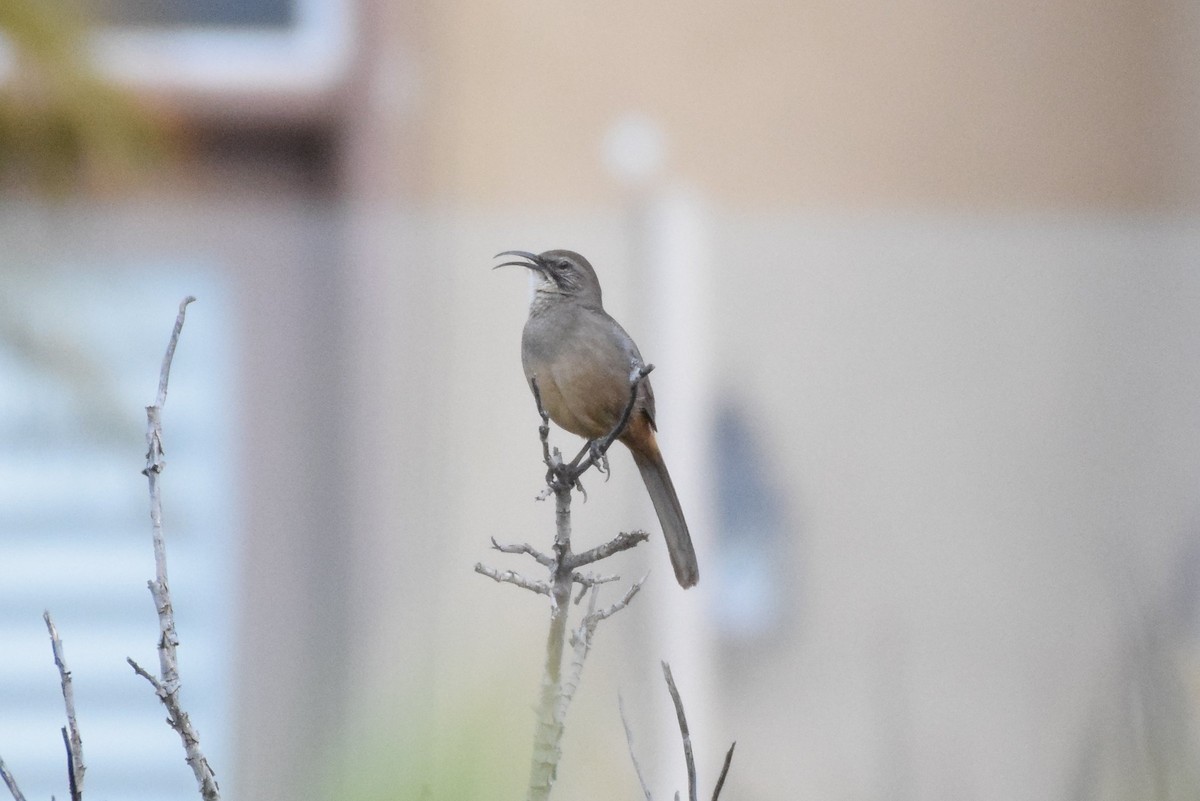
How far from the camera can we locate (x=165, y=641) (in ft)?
3.56

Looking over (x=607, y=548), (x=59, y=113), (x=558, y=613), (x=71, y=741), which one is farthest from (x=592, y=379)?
(x=59, y=113)

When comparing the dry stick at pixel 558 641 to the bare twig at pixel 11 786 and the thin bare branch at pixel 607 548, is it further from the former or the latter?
the bare twig at pixel 11 786

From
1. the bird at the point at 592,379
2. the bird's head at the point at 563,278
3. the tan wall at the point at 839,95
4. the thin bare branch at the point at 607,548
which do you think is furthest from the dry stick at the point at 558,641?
the tan wall at the point at 839,95

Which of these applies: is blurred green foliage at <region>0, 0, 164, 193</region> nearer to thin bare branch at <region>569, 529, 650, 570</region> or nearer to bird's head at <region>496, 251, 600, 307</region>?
bird's head at <region>496, 251, 600, 307</region>

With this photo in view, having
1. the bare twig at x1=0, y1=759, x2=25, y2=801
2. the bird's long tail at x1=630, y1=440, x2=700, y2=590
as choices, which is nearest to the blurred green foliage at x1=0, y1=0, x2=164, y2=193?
the bird's long tail at x1=630, y1=440, x2=700, y2=590

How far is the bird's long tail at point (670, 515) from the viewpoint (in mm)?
1678

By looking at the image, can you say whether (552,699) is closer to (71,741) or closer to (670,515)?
(71,741)

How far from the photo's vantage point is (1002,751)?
4.40 metres

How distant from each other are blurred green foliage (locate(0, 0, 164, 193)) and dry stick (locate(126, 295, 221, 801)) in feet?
7.96

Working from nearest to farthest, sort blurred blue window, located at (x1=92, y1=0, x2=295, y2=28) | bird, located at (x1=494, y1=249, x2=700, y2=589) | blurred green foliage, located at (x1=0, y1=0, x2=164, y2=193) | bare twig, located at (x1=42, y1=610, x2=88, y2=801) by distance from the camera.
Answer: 1. bare twig, located at (x1=42, y1=610, x2=88, y2=801)
2. bird, located at (x1=494, y1=249, x2=700, y2=589)
3. blurred green foliage, located at (x1=0, y1=0, x2=164, y2=193)
4. blurred blue window, located at (x1=92, y1=0, x2=295, y2=28)

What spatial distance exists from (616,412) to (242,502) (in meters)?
3.57

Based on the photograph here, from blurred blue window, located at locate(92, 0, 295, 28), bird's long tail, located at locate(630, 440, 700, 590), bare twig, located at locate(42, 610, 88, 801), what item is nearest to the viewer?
bare twig, located at locate(42, 610, 88, 801)

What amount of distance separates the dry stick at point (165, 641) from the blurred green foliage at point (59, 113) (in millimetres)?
2426

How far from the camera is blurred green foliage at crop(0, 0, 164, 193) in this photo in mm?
3287
